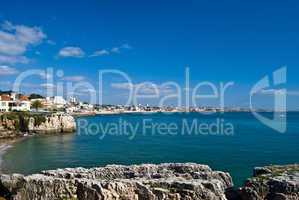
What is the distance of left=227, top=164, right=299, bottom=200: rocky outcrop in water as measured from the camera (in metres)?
16.3

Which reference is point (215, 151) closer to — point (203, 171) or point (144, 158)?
point (144, 158)

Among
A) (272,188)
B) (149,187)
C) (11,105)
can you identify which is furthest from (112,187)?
(11,105)

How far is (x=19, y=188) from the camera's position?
17.8 metres

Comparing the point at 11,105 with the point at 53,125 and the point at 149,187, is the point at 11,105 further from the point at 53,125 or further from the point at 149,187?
the point at 149,187

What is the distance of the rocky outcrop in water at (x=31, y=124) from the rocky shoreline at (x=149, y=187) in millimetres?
58575

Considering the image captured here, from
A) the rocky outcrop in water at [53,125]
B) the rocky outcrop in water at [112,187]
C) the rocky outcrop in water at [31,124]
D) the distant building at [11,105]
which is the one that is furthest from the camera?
the distant building at [11,105]

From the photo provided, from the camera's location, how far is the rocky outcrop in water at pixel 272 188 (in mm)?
16266

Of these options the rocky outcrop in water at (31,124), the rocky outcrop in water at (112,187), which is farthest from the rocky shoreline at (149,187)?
the rocky outcrop in water at (31,124)

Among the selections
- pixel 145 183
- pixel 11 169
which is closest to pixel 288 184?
pixel 145 183

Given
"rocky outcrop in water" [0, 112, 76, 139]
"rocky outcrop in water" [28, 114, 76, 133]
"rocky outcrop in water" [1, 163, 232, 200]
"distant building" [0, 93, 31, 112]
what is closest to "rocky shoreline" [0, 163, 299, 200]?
"rocky outcrop in water" [1, 163, 232, 200]

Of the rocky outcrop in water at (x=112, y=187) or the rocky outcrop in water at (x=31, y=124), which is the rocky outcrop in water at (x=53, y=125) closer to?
the rocky outcrop in water at (x=31, y=124)

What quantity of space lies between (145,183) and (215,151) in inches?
1507

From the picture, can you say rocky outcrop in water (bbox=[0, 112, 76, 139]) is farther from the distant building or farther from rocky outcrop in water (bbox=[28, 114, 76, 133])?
the distant building

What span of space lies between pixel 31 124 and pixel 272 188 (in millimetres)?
73762
